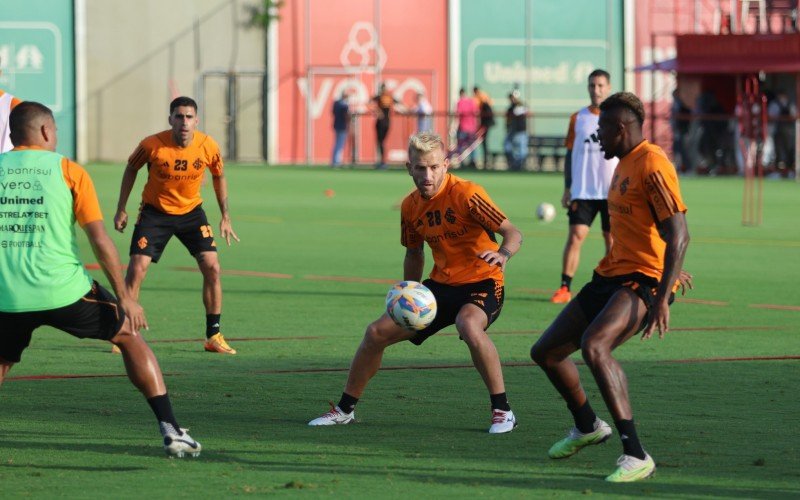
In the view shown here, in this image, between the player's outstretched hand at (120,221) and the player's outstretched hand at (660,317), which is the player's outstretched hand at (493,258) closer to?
the player's outstretched hand at (660,317)

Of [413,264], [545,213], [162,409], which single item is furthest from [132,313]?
[545,213]

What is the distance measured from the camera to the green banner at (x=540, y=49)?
53.2 metres

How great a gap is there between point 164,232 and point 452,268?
4.16m

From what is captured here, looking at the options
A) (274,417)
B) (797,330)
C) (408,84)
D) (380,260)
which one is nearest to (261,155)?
(408,84)

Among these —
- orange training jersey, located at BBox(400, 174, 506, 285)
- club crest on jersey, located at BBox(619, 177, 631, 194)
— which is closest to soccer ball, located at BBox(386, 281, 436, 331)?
orange training jersey, located at BBox(400, 174, 506, 285)

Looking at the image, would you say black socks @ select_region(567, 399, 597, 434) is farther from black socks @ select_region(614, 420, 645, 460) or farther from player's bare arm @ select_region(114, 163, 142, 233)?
player's bare arm @ select_region(114, 163, 142, 233)

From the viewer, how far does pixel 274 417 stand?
30.3 feet

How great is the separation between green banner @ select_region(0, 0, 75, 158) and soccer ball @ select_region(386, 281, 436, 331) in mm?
42655

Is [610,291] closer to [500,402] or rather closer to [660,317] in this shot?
[660,317]

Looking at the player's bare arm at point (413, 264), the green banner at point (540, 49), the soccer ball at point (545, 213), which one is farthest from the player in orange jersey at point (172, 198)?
the green banner at point (540, 49)

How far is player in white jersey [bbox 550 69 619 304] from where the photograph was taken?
50.8 ft

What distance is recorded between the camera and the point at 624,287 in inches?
A: 307

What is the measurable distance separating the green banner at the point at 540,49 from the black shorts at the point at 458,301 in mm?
44189

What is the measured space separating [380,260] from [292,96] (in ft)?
107
